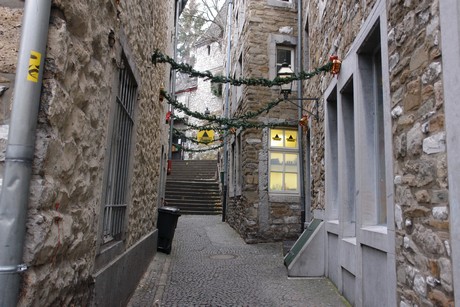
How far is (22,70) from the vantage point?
158 cm

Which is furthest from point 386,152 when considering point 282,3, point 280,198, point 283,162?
point 282,3

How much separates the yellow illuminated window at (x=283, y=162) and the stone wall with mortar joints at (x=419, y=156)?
6.00m

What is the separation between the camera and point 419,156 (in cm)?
245

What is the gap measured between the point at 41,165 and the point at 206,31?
1167 inches

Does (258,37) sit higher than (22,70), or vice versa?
(258,37)

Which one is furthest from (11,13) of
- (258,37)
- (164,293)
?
(258,37)

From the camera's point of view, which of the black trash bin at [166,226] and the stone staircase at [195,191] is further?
the stone staircase at [195,191]

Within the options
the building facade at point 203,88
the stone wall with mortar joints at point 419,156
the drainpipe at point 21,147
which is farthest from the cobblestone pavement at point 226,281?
the building facade at point 203,88

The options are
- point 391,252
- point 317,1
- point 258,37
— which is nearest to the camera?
point 391,252

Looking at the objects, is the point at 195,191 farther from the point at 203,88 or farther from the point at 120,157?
the point at 203,88

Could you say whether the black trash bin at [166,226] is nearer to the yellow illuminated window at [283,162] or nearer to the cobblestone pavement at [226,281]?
the cobblestone pavement at [226,281]

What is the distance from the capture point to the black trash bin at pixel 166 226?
697 cm

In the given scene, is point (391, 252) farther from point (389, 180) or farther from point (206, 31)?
point (206, 31)

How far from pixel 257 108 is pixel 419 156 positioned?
6.69 metres
